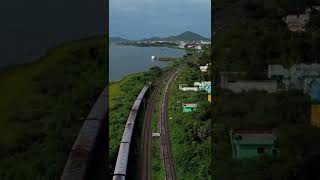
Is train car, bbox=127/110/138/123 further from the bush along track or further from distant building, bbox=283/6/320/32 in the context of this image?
distant building, bbox=283/6/320/32

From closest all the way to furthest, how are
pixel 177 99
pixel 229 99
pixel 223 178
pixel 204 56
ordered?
pixel 223 178 → pixel 229 99 → pixel 177 99 → pixel 204 56

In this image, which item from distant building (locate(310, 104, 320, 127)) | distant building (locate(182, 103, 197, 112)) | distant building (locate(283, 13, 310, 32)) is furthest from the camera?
distant building (locate(283, 13, 310, 32))

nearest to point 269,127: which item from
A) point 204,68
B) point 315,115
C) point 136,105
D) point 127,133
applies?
point 315,115

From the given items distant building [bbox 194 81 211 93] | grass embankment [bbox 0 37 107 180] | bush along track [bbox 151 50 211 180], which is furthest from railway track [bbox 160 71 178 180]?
grass embankment [bbox 0 37 107 180]

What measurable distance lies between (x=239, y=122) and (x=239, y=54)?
2.43 metres

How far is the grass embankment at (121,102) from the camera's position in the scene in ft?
11.8

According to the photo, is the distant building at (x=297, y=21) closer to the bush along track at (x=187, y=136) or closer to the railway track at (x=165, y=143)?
the bush along track at (x=187, y=136)

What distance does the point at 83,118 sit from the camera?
2645 millimetres

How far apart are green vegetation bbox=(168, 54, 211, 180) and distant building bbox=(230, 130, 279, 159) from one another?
0.23 metres

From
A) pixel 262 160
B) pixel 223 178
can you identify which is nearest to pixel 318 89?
pixel 262 160

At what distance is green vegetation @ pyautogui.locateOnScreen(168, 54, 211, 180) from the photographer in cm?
358

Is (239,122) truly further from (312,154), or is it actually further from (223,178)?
(223,178)

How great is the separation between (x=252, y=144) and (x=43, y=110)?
1740 millimetres

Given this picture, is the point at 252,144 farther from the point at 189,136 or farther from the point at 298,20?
the point at 298,20
